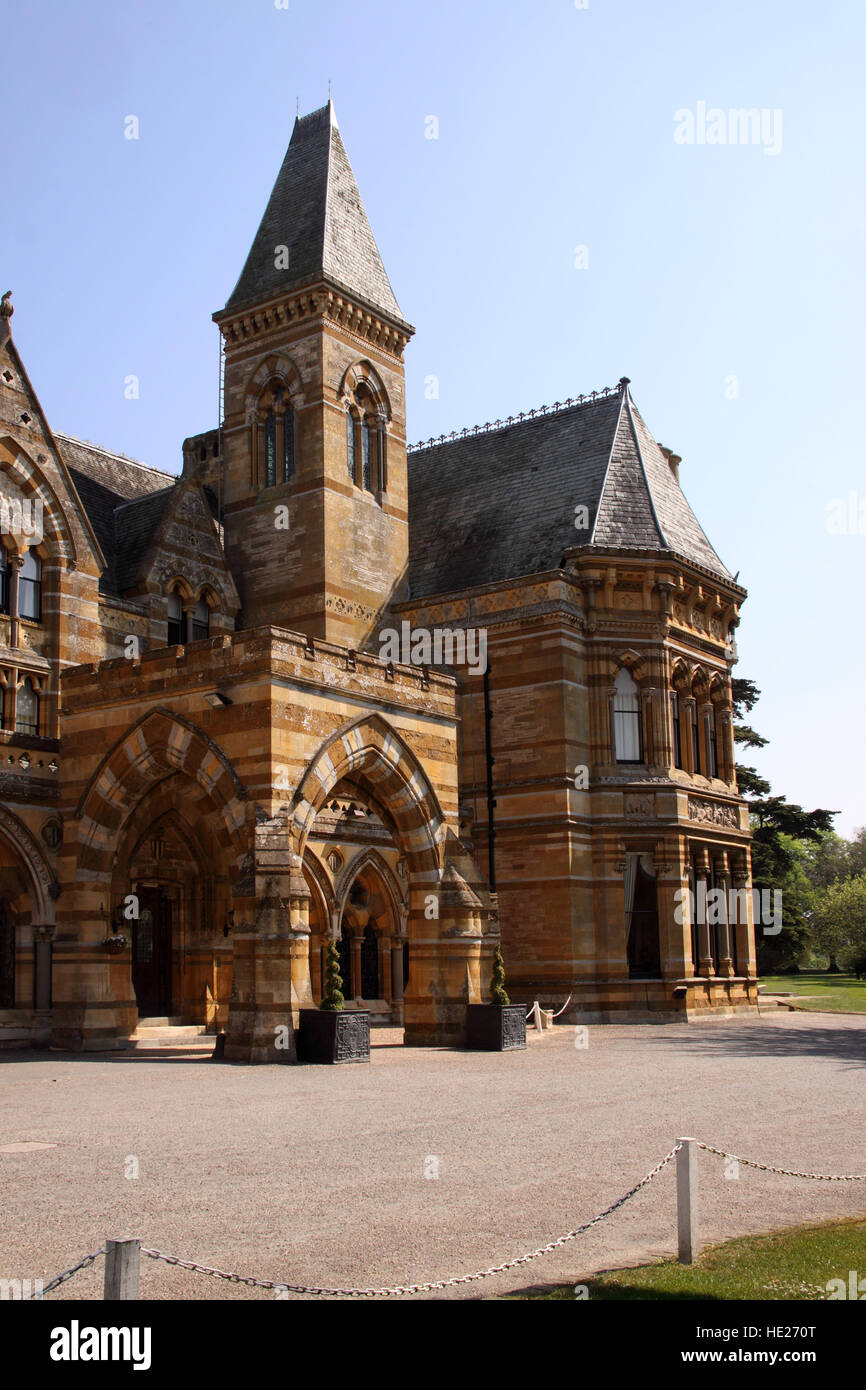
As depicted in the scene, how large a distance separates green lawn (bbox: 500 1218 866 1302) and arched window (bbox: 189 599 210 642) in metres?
→ 28.9

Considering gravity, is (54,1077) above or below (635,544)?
below

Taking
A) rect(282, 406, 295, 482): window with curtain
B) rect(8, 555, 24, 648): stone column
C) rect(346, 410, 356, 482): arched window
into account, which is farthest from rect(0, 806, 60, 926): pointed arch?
rect(346, 410, 356, 482): arched window

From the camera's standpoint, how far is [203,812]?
32.4 m

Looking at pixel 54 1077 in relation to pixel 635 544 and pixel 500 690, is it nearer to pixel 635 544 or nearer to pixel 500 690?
pixel 500 690

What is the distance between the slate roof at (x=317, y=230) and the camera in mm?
39312

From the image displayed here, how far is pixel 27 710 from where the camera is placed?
99.9 feet

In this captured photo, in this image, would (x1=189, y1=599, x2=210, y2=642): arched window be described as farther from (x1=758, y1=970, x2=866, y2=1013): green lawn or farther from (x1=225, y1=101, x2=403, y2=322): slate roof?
(x1=758, y1=970, x2=866, y2=1013): green lawn

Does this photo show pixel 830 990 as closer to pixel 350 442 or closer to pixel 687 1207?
pixel 350 442

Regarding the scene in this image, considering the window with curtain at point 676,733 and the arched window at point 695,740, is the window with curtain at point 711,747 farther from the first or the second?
the window with curtain at point 676,733

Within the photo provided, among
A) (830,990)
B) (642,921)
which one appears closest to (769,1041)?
(642,921)

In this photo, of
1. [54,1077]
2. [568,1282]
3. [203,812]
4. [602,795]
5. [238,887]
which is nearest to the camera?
[568,1282]

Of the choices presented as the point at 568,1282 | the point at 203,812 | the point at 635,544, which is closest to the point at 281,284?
the point at 635,544

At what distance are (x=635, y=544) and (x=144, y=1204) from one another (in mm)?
30789

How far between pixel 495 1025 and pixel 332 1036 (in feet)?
13.4
